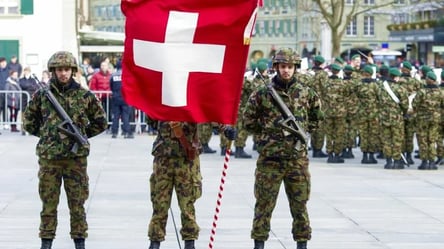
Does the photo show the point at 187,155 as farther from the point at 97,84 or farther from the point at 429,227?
the point at 97,84

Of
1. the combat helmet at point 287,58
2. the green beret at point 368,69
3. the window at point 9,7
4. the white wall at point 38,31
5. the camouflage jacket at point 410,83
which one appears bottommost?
the camouflage jacket at point 410,83

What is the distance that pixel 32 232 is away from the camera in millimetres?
14219

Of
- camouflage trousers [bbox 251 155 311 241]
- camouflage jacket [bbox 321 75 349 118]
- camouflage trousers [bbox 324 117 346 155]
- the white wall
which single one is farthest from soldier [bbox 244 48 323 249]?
the white wall

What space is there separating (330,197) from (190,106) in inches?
298

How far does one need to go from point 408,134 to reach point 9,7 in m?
22.6

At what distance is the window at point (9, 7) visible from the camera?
43312 millimetres

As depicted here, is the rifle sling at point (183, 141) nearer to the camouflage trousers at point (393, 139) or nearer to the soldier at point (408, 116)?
the camouflage trousers at point (393, 139)

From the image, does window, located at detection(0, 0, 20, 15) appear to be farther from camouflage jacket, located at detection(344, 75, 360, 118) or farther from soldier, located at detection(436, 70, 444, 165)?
soldier, located at detection(436, 70, 444, 165)

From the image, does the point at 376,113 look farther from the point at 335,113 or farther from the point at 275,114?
the point at 275,114

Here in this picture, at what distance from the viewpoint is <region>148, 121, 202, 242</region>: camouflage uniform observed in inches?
471

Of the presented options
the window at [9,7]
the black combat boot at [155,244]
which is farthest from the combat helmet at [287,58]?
the window at [9,7]

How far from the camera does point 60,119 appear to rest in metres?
12.0

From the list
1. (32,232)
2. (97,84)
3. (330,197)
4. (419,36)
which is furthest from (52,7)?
(419,36)

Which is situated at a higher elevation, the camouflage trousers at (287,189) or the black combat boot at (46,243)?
the camouflage trousers at (287,189)
